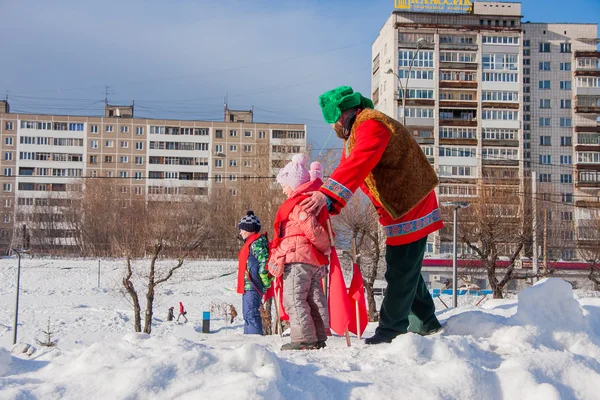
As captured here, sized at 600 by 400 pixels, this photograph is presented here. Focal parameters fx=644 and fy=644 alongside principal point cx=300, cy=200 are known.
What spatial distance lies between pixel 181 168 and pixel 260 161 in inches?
1427

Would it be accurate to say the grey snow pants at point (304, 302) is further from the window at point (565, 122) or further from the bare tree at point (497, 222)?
the window at point (565, 122)

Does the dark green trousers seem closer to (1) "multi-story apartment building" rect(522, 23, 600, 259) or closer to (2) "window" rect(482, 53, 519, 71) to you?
(2) "window" rect(482, 53, 519, 71)

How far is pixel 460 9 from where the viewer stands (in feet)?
204

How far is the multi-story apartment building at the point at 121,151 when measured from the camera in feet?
239

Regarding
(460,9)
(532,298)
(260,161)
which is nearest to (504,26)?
(460,9)

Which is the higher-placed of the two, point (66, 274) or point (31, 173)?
point (31, 173)

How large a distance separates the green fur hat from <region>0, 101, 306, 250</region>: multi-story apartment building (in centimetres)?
6721

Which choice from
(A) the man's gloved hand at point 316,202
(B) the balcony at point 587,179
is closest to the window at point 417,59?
(B) the balcony at point 587,179

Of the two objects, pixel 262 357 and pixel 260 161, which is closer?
pixel 262 357

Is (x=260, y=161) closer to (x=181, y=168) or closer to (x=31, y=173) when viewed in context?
(x=181, y=168)

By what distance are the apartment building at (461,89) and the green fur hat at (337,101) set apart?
2110 inches

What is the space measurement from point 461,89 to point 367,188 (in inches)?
2240

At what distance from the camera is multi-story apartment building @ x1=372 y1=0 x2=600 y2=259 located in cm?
5756

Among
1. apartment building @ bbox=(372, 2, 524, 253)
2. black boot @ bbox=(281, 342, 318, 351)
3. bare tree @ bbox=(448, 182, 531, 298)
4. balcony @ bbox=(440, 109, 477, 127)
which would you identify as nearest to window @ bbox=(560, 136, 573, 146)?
apartment building @ bbox=(372, 2, 524, 253)
